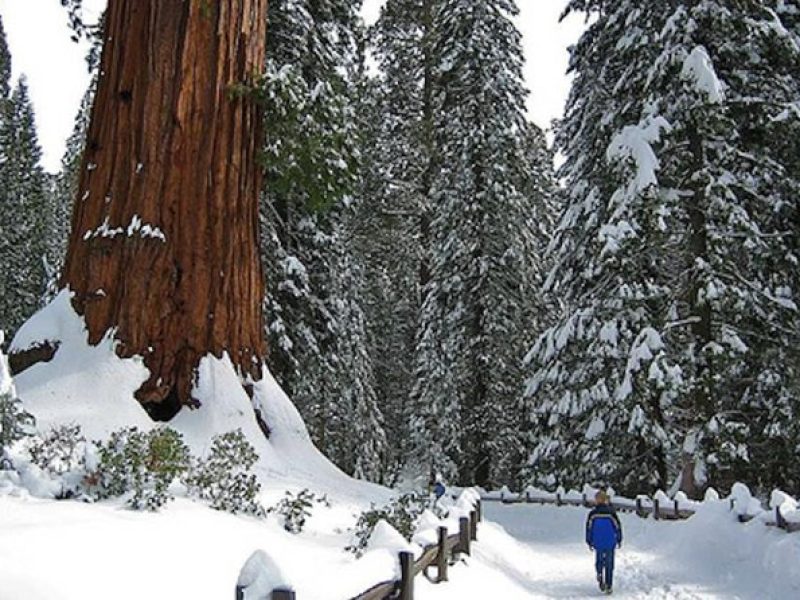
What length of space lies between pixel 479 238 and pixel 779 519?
1776 cm

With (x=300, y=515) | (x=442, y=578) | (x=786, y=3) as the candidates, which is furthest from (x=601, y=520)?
(x=786, y=3)

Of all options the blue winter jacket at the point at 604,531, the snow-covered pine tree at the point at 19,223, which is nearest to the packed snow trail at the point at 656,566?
the blue winter jacket at the point at 604,531

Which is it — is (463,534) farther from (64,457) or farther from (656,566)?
(64,457)

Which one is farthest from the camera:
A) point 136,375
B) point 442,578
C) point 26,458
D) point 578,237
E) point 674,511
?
point 578,237

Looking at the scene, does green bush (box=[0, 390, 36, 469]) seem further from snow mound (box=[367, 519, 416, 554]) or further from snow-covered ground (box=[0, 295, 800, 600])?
snow mound (box=[367, 519, 416, 554])

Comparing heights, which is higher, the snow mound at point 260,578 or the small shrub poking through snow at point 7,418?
the small shrub poking through snow at point 7,418

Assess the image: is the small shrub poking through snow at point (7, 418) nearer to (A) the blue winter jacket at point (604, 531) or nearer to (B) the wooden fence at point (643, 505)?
(A) the blue winter jacket at point (604, 531)

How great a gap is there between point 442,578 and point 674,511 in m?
8.50

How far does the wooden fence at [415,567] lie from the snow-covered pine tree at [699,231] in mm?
7611

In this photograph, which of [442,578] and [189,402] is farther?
[189,402]

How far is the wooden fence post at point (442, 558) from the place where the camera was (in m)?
8.04

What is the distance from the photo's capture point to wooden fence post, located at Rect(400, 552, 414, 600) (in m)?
5.55

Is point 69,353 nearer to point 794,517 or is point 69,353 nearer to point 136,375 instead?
point 136,375

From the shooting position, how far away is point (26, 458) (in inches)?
286
